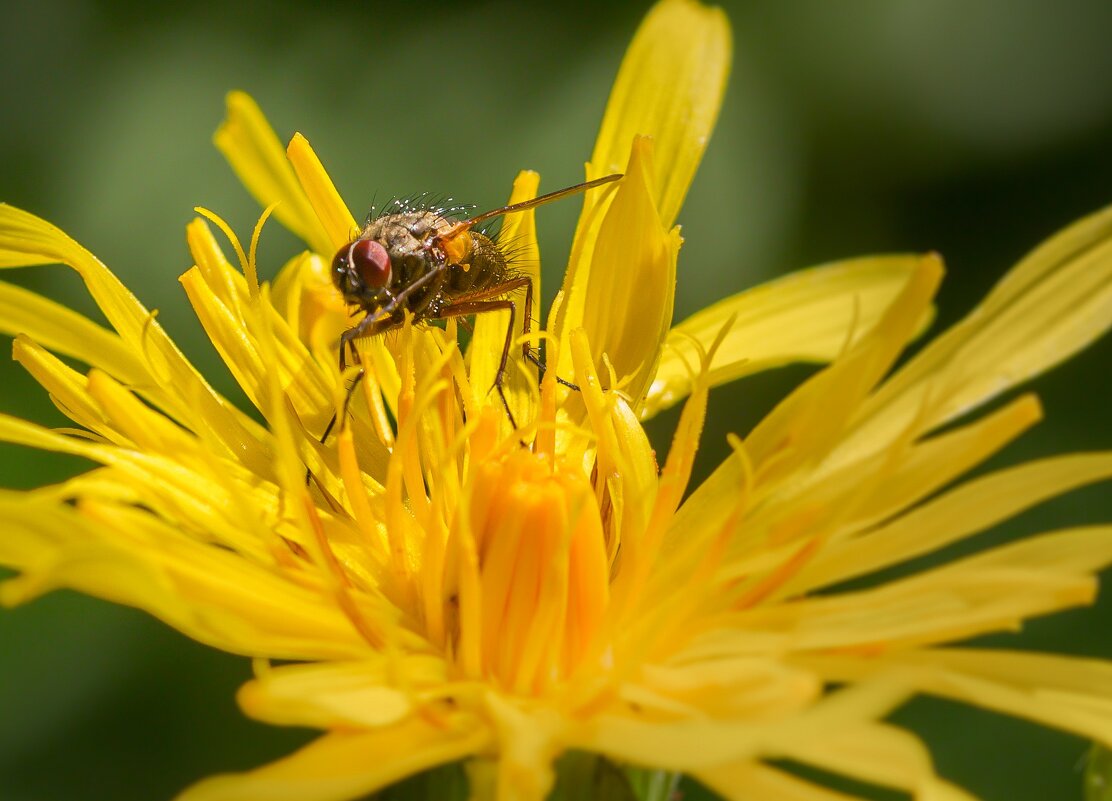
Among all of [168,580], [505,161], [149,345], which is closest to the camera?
[168,580]

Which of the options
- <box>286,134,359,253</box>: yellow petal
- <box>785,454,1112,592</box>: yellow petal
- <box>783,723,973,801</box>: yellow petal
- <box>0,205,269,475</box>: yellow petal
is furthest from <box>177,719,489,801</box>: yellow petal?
<box>286,134,359,253</box>: yellow petal

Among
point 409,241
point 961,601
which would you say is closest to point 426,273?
point 409,241

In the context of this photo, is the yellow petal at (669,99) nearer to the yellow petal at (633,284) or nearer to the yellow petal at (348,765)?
the yellow petal at (633,284)

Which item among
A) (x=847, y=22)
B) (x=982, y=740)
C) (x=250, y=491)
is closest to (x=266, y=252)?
(x=250, y=491)

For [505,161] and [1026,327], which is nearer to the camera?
[1026,327]

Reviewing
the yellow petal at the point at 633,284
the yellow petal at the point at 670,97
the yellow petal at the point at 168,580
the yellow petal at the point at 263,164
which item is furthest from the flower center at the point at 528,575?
the yellow petal at the point at 263,164

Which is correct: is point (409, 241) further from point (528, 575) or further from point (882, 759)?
point (882, 759)

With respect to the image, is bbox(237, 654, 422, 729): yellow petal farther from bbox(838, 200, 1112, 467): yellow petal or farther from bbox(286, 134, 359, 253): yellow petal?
bbox(286, 134, 359, 253): yellow petal
